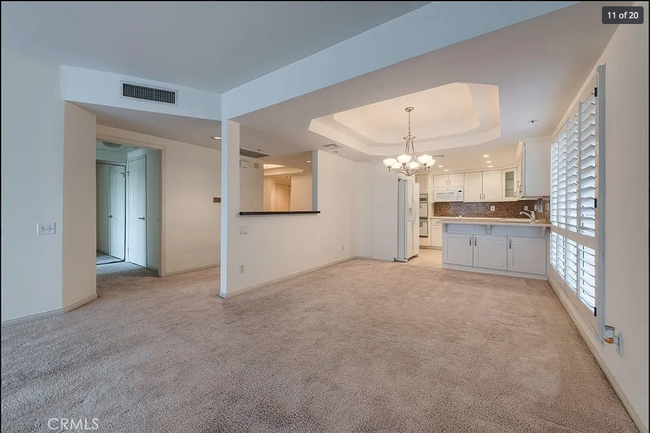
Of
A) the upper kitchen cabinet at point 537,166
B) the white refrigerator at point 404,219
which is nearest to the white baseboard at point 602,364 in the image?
the upper kitchen cabinet at point 537,166

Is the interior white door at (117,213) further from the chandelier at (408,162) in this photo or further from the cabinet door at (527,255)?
the cabinet door at (527,255)

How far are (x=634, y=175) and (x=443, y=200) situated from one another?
22.1ft

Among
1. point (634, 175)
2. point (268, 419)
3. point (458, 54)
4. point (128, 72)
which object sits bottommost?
point (268, 419)

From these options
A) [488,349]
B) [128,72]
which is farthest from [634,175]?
[128,72]

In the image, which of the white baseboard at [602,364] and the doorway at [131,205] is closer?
the white baseboard at [602,364]

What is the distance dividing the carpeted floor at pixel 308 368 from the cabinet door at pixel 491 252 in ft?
4.54

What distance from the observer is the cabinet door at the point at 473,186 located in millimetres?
7195

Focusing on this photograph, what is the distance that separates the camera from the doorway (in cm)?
457

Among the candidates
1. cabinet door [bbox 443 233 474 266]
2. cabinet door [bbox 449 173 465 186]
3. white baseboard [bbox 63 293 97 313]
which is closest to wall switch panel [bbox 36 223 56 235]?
white baseboard [bbox 63 293 97 313]

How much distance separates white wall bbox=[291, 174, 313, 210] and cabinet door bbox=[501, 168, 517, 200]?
17.4 ft

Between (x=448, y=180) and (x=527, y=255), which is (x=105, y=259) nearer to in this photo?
(x=527, y=255)

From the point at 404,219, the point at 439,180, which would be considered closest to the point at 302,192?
the point at 404,219

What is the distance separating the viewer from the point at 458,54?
1839mm

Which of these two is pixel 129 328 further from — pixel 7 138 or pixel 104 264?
pixel 104 264
